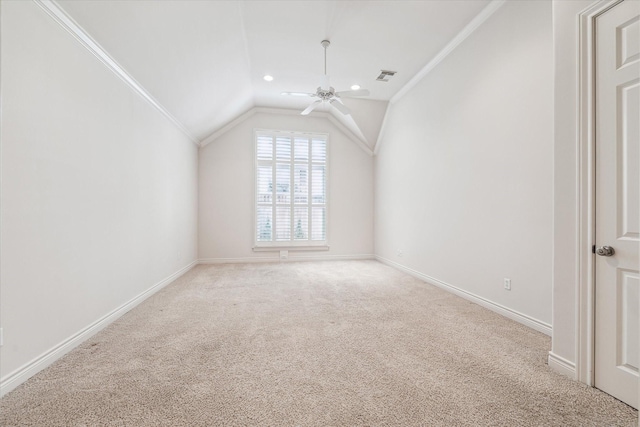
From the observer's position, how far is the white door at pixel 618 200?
5.04ft

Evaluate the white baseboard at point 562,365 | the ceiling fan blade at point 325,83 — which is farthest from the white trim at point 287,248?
the white baseboard at point 562,365

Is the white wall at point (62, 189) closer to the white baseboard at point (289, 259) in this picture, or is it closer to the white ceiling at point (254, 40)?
the white ceiling at point (254, 40)

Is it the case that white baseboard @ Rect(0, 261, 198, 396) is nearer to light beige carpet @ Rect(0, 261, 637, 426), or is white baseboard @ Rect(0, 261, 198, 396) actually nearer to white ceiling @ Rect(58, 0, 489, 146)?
light beige carpet @ Rect(0, 261, 637, 426)

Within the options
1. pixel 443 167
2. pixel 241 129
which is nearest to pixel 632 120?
pixel 443 167

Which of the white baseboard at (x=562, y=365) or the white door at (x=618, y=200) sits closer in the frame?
the white door at (x=618, y=200)

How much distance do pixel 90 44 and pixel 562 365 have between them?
4241 millimetres

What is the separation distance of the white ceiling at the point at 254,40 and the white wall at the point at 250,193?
121 centimetres

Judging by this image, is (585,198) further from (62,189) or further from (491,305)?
(62,189)

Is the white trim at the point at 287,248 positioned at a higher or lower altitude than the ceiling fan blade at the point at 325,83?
lower

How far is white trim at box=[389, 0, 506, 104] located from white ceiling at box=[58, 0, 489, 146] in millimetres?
67

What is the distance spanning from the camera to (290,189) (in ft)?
20.9

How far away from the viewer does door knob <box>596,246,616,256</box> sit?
63.6 inches

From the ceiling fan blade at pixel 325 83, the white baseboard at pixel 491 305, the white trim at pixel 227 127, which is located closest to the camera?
the white baseboard at pixel 491 305

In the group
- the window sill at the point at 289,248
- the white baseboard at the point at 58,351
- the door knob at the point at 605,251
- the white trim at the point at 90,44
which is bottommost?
the white baseboard at the point at 58,351
